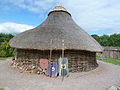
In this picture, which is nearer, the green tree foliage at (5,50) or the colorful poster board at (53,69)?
the colorful poster board at (53,69)

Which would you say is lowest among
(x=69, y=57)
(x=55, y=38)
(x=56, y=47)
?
(x=69, y=57)

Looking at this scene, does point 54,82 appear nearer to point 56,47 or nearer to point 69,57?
point 56,47

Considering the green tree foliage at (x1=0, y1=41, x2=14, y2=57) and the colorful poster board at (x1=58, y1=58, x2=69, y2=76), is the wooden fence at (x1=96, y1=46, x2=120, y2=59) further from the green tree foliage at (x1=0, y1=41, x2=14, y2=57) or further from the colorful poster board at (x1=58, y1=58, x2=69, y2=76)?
the green tree foliage at (x1=0, y1=41, x2=14, y2=57)

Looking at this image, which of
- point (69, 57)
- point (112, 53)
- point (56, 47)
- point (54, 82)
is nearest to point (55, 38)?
point (56, 47)

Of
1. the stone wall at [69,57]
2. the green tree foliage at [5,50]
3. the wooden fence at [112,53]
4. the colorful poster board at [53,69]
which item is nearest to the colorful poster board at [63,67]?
the colorful poster board at [53,69]

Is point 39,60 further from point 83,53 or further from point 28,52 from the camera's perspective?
point 83,53

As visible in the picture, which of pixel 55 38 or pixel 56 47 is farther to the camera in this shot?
pixel 55 38

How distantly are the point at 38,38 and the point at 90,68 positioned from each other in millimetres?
5038

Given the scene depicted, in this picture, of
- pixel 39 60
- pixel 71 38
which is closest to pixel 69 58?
pixel 71 38

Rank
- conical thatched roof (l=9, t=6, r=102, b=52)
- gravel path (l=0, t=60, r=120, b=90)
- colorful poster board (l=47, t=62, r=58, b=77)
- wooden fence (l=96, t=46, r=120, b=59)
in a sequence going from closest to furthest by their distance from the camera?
gravel path (l=0, t=60, r=120, b=90), colorful poster board (l=47, t=62, r=58, b=77), conical thatched roof (l=9, t=6, r=102, b=52), wooden fence (l=96, t=46, r=120, b=59)

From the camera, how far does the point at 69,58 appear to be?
816cm

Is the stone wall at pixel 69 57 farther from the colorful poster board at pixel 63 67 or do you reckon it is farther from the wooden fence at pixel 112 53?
the wooden fence at pixel 112 53

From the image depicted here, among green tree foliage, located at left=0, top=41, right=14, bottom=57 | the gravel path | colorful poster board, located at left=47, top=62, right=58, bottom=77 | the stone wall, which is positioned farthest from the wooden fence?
green tree foliage, located at left=0, top=41, right=14, bottom=57

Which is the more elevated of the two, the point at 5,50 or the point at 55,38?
the point at 55,38
